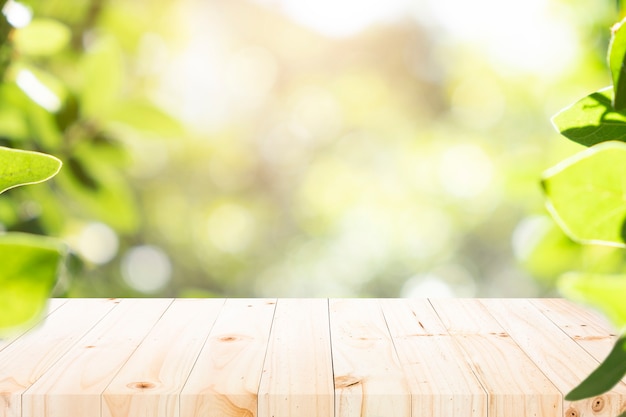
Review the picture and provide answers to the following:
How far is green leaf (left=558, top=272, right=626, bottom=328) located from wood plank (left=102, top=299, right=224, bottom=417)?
0.87 m

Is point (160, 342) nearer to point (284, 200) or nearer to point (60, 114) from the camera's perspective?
point (60, 114)

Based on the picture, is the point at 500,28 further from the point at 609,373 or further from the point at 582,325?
the point at 609,373

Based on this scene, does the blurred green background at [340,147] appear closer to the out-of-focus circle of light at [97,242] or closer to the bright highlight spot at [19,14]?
the out-of-focus circle of light at [97,242]

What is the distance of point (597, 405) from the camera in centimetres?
101

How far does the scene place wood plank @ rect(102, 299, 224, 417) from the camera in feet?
3.35

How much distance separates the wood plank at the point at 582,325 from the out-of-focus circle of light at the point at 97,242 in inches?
36.6

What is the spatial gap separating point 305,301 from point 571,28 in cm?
82

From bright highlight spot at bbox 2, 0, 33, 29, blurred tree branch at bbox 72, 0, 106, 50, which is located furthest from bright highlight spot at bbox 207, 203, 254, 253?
bright highlight spot at bbox 2, 0, 33, 29

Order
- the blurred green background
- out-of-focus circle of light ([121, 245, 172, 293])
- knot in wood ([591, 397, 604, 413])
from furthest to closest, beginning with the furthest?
the blurred green background → out-of-focus circle of light ([121, 245, 172, 293]) → knot in wood ([591, 397, 604, 413])

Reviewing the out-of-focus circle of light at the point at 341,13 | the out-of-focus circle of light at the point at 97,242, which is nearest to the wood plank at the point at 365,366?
the out-of-focus circle of light at the point at 97,242

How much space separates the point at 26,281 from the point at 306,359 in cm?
102

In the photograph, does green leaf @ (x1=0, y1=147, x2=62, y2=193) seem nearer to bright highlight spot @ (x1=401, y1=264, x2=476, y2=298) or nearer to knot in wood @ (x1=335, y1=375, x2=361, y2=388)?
knot in wood @ (x1=335, y1=375, x2=361, y2=388)

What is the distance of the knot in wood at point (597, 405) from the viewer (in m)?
1.00

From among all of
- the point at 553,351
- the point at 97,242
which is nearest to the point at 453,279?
the point at 97,242
